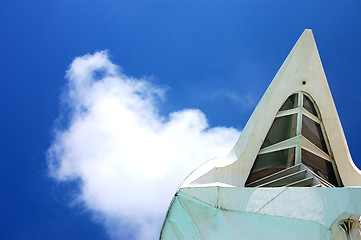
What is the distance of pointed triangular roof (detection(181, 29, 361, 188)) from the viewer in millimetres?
17188

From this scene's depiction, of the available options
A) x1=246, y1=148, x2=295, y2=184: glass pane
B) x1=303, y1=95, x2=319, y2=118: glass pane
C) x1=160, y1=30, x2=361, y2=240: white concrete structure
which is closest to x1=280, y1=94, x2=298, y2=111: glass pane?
x1=160, y1=30, x2=361, y2=240: white concrete structure

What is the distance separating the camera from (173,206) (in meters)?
15.1

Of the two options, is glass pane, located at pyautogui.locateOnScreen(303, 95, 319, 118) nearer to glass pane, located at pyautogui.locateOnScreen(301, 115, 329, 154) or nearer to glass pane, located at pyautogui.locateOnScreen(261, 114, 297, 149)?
glass pane, located at pyautogui.locateOnScreen(301, 115, 329, 154)

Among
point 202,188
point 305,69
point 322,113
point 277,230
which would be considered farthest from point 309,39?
point 277,230

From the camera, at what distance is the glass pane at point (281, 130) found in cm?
1870

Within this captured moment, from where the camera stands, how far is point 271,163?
61.4ft

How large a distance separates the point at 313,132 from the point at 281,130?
176cm

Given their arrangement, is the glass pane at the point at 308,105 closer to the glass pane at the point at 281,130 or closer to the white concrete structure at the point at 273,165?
the white concrete structure at the point at 273,165

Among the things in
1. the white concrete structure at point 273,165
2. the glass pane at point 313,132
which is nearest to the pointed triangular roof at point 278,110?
the white concrete structure at point 273,165

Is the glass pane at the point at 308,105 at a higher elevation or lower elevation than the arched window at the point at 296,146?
higher

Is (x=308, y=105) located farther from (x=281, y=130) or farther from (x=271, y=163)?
(x=271, y=163)

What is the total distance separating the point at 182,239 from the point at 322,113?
33.0 feet

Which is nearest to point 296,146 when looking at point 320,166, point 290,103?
point 320,166

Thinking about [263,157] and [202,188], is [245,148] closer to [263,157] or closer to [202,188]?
[263,157]
